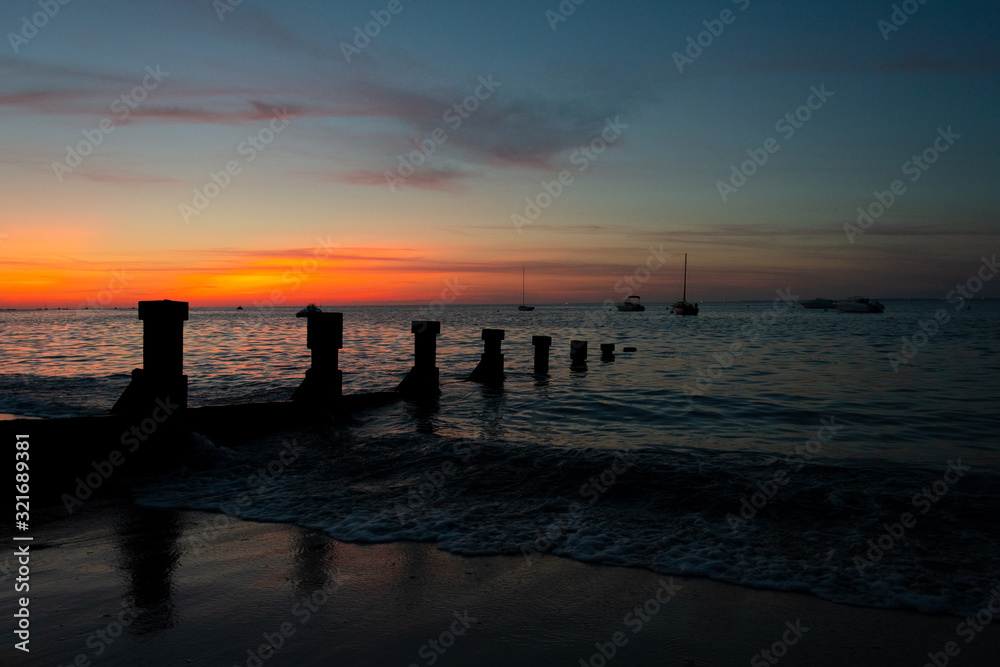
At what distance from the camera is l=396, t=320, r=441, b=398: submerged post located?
14.8 metres

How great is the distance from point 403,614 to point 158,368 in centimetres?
567

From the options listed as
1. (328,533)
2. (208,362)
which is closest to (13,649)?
(328,533)

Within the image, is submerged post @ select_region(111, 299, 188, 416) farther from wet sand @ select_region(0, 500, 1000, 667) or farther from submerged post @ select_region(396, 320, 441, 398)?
submerged post @ select_region(396, 320, 441, 398)

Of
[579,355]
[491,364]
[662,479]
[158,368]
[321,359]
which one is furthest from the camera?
[579,355]

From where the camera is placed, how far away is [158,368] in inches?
322

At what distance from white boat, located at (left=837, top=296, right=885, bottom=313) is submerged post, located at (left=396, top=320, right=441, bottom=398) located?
423ft

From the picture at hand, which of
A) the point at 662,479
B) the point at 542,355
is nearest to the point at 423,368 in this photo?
the point at 542,355

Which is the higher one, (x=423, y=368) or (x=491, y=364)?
(x=423, y=368)

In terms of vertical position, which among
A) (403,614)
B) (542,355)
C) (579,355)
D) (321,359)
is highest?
(321,359)

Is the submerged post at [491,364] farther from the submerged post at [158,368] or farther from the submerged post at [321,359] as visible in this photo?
the submerged post at [158,368]

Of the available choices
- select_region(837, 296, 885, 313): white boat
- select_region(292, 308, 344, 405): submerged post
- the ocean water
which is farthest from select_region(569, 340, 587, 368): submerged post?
select_region(837, 296, 885, 313): white boat

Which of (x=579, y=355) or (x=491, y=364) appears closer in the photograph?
(x=491, y=364)

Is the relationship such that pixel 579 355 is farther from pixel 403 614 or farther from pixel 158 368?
pixel 403 614

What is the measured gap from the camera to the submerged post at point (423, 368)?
1480 cm
